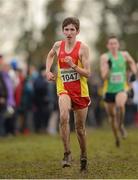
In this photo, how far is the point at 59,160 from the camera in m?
12.1

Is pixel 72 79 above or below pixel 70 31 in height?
below

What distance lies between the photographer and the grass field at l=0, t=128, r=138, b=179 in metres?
9.83

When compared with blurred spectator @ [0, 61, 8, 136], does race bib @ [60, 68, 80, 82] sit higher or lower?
higher

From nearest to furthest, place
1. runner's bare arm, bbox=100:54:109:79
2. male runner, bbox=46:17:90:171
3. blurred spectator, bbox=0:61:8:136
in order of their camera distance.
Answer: male runner, bbox=46:17:90:171
runner's bare arm, bbox=100:54:109:79
blurred spectator, bbox=0:61:8:136

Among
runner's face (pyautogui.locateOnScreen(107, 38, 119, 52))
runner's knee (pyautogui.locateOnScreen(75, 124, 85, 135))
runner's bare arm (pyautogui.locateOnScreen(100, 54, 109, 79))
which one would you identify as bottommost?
runner's knee (pyautogui.locateOnScreen(75, 124, 85, 135))

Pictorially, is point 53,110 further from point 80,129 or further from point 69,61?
point 69,61

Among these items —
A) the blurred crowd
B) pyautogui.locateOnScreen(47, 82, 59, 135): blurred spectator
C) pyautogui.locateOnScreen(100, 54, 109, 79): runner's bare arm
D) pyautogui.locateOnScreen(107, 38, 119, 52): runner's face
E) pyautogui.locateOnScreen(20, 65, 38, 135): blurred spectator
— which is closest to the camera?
pyautogui.locateOnScreen(100, 54, 109, 79): runner's bare arm

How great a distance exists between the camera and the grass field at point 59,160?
9.83 m

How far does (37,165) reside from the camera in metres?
11.3

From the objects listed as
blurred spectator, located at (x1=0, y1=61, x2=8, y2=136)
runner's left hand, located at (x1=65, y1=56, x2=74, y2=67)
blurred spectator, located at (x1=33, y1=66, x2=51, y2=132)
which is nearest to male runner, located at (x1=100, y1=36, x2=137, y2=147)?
blurred spectator, located at (x1=0, y1=61, x2=8, y2=136)

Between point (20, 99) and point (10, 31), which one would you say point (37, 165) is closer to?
point (20, 99)

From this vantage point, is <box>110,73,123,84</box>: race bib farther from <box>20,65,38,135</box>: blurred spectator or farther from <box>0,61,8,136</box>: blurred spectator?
<box>20,65,38,135</box>: blurred spectator

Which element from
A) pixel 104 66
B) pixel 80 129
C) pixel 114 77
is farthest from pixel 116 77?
pixel 80 129

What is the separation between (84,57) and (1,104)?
8694mm
